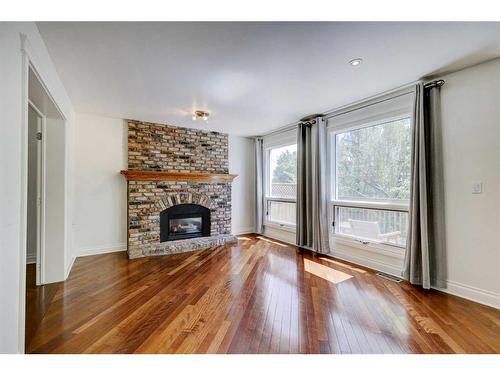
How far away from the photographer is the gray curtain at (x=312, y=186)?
12.6 feet

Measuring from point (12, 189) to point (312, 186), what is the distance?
12.1ft

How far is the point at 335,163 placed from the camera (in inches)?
153

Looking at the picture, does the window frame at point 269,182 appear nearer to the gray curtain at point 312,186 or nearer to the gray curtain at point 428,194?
the gray curtain at point 312,186

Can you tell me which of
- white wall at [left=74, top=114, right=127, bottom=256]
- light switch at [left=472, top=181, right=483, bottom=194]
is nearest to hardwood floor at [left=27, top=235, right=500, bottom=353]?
white wall at [left=74, top=114, right=127, bottom=256]

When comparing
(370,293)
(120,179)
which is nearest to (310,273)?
(370,293)

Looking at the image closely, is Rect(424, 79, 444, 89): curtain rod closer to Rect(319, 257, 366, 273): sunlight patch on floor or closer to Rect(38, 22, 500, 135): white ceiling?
Rect(38, 22, 500, 135): white ceiling

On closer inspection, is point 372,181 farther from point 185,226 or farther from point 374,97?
point 185,226

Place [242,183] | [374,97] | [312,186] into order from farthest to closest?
[242,183] → [312,186] → [374,97]

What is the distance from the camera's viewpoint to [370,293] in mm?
2506

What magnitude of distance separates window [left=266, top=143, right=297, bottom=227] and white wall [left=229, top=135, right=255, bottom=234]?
1.53ft

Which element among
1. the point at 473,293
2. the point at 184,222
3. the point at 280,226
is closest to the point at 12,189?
the point at 184,222

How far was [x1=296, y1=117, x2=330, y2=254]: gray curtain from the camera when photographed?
385 centimetres

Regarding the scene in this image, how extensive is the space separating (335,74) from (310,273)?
2.49m
